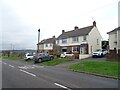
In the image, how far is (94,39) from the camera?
65.4 metres

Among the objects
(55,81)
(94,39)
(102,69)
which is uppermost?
(94,39)

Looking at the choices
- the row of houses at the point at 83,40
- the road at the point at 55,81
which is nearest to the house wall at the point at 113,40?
the row of houses at the point at 83,40

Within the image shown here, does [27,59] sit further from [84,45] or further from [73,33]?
[73,33]

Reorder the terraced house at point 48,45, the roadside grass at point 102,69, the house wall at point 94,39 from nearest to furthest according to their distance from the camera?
the roadside grass at point 102,69
the house wall at point 94,39
the terraced house at point 48,45

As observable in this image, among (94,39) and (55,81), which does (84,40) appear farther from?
(55,81)

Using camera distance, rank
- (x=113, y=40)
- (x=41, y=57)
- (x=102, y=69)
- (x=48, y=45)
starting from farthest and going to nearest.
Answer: (x=48, y=45)
(x=113, y=40)
(x=41, y=57)
(x=102, y=69)

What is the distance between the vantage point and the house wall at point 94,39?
64231 millimetres

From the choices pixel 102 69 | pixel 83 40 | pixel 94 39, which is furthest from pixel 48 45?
pixel 102 69

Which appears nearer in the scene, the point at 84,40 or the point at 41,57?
the point at 41,57

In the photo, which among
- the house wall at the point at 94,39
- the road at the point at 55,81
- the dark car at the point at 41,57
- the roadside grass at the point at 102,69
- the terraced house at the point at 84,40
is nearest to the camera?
the road at the point at 55,81

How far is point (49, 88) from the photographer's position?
11.8m

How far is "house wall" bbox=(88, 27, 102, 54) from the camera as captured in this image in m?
64.2

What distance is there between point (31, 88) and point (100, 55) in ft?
136

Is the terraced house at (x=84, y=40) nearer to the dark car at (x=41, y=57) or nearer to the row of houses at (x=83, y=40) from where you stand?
the row of houses at (x=83, y=40)
